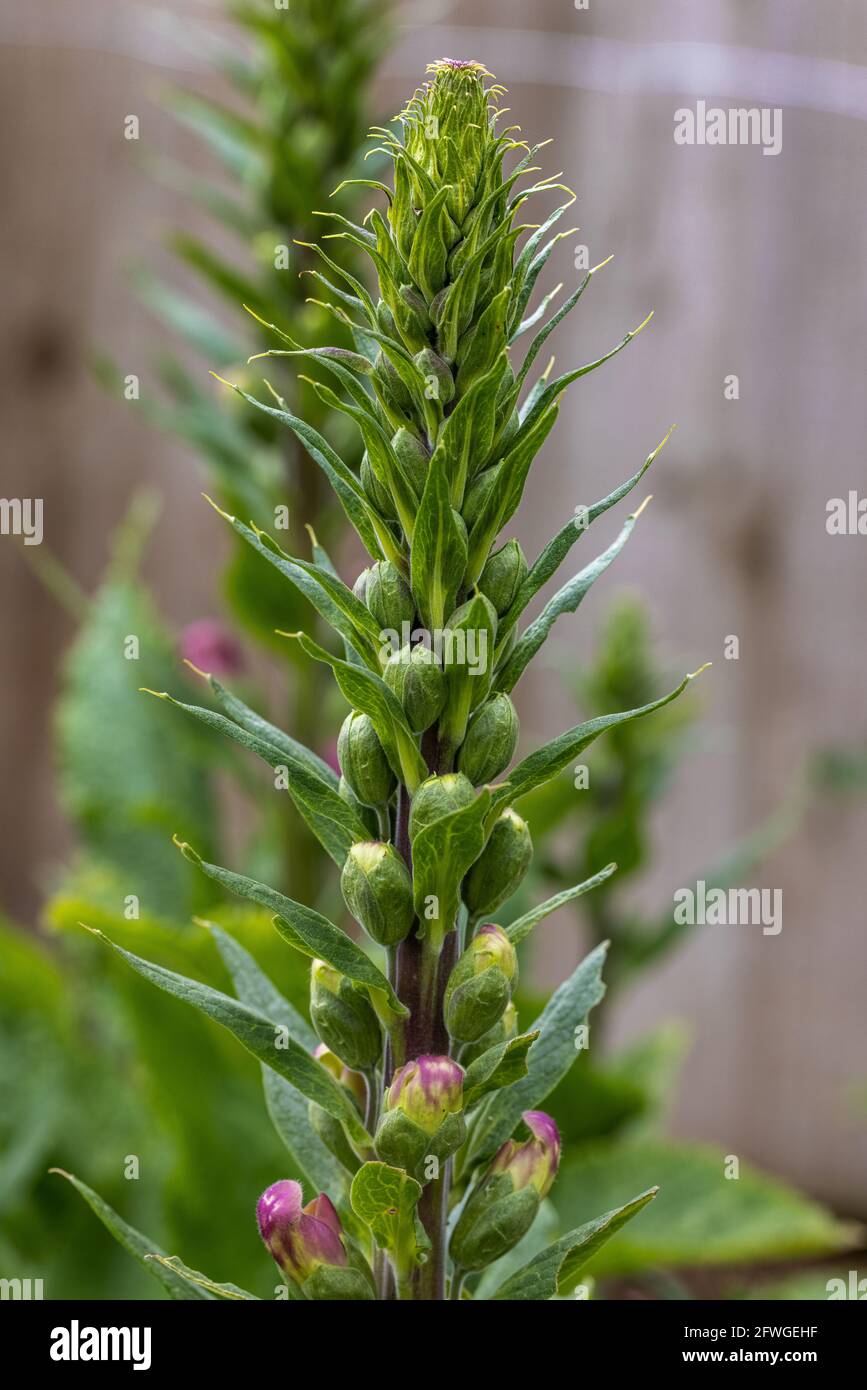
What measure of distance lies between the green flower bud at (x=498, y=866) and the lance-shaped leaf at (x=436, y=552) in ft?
0.19

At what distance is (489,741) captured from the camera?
34 cm

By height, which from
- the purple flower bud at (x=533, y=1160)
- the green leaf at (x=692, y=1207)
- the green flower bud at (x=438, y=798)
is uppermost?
the green flower bud at (x=438, y=798)

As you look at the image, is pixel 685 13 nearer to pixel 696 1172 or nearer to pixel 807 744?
pixel 807 744

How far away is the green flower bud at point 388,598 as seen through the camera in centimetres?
34

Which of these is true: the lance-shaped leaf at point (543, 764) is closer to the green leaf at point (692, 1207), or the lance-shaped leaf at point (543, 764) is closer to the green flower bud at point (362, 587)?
the green flower bud at point (362, 587)

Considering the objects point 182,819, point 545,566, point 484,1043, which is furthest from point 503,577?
point 182,819

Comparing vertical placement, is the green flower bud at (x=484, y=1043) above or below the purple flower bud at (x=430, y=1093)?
above

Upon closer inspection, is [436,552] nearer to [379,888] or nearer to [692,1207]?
[379,888]

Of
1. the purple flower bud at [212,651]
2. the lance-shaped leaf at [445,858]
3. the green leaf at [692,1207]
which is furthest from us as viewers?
the purple flower bud at [212,651]

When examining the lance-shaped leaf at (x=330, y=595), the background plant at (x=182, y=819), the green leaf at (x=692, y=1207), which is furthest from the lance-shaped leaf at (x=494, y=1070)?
the green leaf at (x=692, y=1207)

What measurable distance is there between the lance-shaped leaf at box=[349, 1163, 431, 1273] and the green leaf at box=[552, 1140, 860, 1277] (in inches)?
19.6

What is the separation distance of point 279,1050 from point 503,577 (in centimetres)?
14
